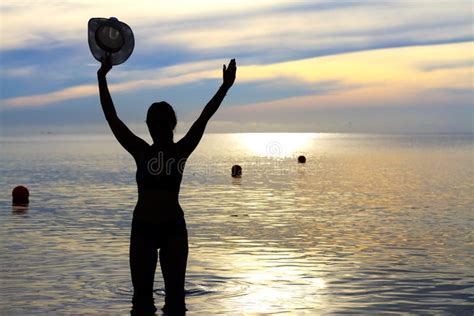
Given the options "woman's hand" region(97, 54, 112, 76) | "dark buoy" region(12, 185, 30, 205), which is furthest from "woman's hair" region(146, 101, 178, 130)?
"dark buoy" region(12, 185, 30, 205)

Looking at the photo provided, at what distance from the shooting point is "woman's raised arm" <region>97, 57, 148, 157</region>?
7.03m

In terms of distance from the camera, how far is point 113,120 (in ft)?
23.0

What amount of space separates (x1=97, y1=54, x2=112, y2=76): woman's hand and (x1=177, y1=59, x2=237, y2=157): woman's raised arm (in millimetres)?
965

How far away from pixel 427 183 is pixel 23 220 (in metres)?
25.2

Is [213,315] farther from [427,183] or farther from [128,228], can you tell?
[427,183]

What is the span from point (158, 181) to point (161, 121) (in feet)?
1.87

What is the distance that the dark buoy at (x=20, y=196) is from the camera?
29.0 meters

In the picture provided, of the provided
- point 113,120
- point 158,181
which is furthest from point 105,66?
point 158,181

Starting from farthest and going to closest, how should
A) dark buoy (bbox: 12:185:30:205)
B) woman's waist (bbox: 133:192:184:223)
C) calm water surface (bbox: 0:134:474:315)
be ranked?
dark buoy (bbox: 12:185:30:205)
calm water surface (bbox: 0:134:474:315)
woman's waist (bbox: 133:192:184:223)

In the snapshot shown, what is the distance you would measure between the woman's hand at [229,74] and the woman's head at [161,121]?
60 cm

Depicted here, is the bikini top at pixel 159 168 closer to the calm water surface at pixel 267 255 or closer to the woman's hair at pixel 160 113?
the woman's hair at pixel 160 113

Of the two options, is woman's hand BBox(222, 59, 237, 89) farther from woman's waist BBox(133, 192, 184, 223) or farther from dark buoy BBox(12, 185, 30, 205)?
dark buoy BBox(12, 185, 30, 205)

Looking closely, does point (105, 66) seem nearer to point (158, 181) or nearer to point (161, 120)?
point (161, 120)

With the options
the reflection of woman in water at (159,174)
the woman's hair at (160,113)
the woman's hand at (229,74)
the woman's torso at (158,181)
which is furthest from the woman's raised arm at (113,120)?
the woman's hand at (229,74)
